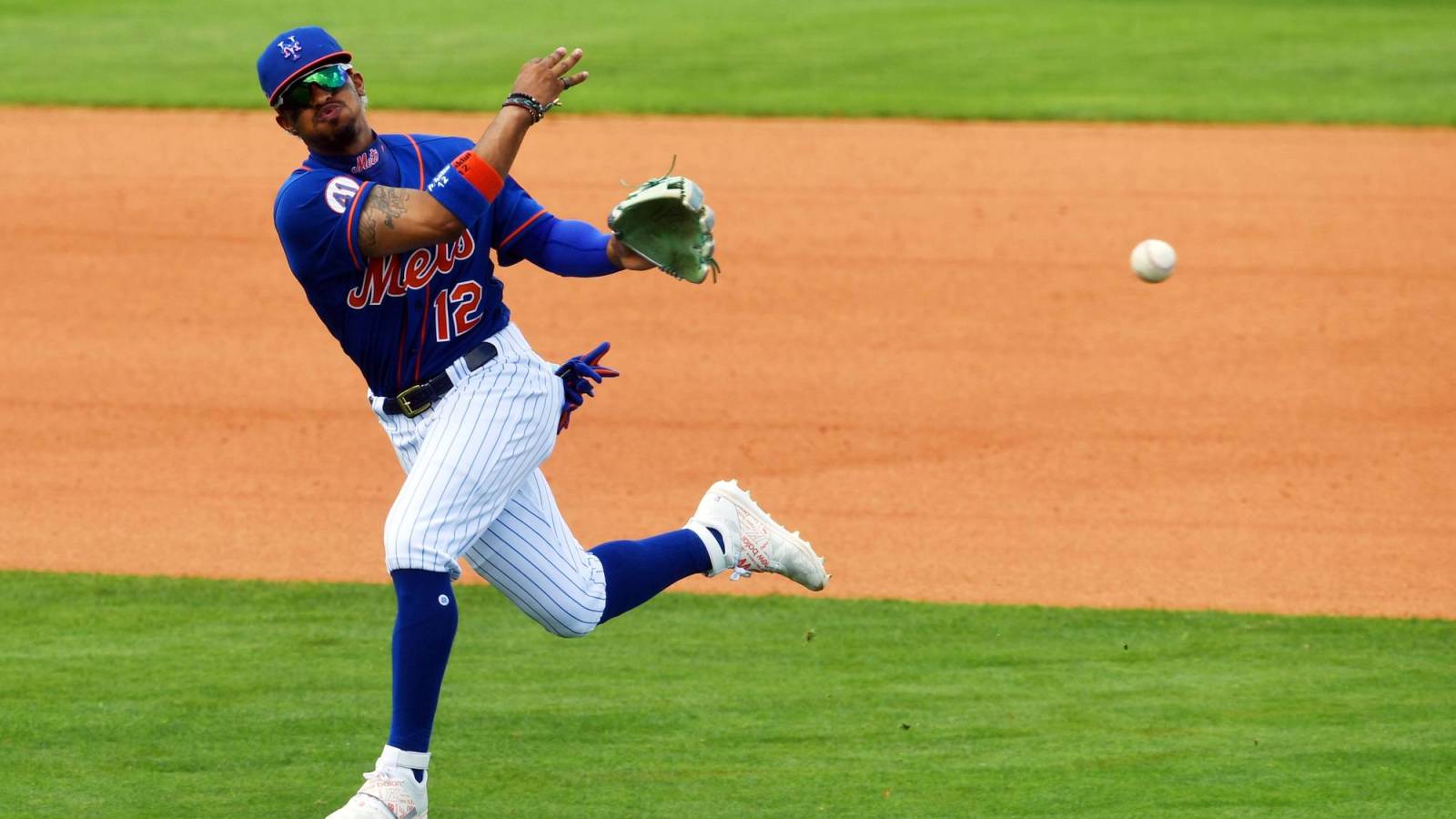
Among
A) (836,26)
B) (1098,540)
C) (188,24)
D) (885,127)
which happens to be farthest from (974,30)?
(1098,540)

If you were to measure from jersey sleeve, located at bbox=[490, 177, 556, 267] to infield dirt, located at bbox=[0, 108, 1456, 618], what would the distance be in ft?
8.29

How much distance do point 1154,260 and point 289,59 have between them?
686cm

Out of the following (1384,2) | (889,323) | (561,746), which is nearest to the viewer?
(561,746)

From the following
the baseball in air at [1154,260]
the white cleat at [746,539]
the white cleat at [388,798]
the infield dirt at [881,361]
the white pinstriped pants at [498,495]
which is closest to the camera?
the white cleat at [388,798]

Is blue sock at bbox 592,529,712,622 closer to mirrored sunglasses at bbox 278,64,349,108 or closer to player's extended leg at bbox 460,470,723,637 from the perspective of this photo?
player's extended leg at bbox 460,470,723,637

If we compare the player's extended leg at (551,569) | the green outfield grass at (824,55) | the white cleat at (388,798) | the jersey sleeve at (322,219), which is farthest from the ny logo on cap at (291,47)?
the green outfield grass at (824,55)

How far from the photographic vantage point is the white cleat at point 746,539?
5801 millimetres

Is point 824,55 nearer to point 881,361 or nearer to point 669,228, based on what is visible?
point 881,361

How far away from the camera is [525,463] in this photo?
5.10 m

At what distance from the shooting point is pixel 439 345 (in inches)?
201

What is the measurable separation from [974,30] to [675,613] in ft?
45.8

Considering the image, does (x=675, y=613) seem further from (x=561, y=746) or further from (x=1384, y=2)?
(x=1384, y=2)

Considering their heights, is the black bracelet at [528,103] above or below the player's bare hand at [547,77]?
below

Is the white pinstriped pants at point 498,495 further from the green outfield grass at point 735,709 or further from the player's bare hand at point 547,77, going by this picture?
the player's bare hand at point 547,77
